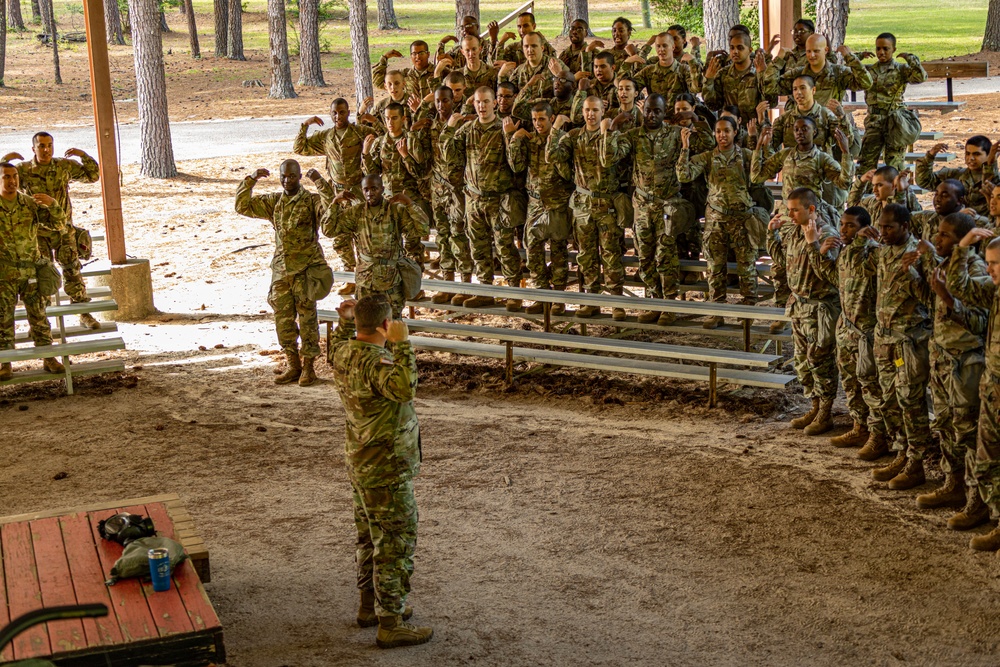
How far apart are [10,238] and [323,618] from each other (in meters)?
6.06

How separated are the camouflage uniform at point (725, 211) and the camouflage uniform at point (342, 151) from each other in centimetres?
390

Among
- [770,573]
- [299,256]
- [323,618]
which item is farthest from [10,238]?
[770,573]

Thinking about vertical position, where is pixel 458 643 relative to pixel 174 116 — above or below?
below

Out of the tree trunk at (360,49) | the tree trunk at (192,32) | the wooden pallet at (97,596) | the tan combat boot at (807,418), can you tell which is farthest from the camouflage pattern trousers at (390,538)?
the tree trunk at (192,32)

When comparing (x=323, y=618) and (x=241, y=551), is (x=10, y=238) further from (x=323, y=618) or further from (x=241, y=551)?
(x=323, y=618)

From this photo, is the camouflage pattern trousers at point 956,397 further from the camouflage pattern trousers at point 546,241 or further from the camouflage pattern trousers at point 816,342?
the camouflage pattern trousers at point 546,241

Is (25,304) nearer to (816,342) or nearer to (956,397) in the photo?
(816,342)

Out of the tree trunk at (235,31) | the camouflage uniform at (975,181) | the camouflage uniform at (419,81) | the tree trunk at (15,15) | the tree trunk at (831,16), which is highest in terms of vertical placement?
the tree trunk at (15,15)

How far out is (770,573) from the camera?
7695mm

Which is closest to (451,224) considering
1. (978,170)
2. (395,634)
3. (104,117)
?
(104,117)

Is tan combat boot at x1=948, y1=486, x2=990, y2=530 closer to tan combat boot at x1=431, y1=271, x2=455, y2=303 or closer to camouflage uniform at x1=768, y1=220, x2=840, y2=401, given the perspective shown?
camouflage uniform at x1=768, y1=220, x2=840, y2=401

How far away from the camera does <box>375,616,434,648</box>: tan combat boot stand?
22.7 ft

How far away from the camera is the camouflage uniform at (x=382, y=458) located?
6.80 meters

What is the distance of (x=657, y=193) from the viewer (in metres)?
12.0
